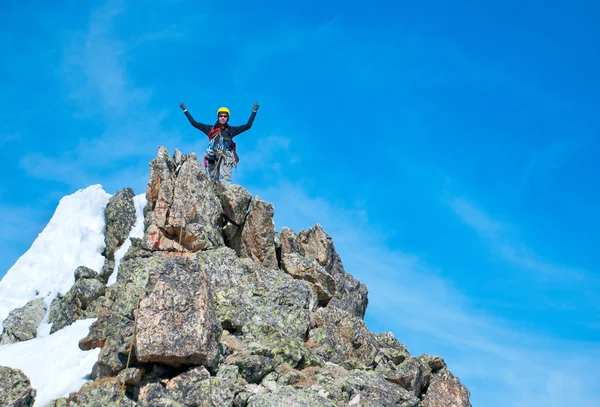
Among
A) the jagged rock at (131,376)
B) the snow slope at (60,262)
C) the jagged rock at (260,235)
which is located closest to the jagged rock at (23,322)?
the snow slope at (60,262)

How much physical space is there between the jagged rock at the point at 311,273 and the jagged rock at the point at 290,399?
36.2 feet

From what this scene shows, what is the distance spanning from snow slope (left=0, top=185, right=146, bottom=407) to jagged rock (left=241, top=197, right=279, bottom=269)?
5845 millimetres

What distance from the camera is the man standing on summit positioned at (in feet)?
129

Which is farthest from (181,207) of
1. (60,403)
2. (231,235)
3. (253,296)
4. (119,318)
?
(60,403)

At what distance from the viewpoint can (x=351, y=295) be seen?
42.6 m

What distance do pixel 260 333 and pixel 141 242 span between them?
9311mm

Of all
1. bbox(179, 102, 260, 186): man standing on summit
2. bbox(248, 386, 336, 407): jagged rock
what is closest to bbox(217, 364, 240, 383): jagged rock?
bbox(248, 386, 336, 407): jagged rock

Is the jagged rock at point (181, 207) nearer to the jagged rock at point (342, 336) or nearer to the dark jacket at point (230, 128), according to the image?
the dark jacket at point (230, 128)

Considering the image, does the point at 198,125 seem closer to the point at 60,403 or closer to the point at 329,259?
the point at 329,259

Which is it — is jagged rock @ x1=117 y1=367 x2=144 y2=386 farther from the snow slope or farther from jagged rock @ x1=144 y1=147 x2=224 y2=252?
jagged rock @ x1=144 y1=147 x2=224 y2=252

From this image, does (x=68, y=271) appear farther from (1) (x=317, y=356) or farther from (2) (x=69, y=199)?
(1) (x=317, y=356)

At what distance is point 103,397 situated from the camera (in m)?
24.0

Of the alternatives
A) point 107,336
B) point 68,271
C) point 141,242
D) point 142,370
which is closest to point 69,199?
point 68,271

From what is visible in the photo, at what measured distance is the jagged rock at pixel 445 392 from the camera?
31547 millimetres
